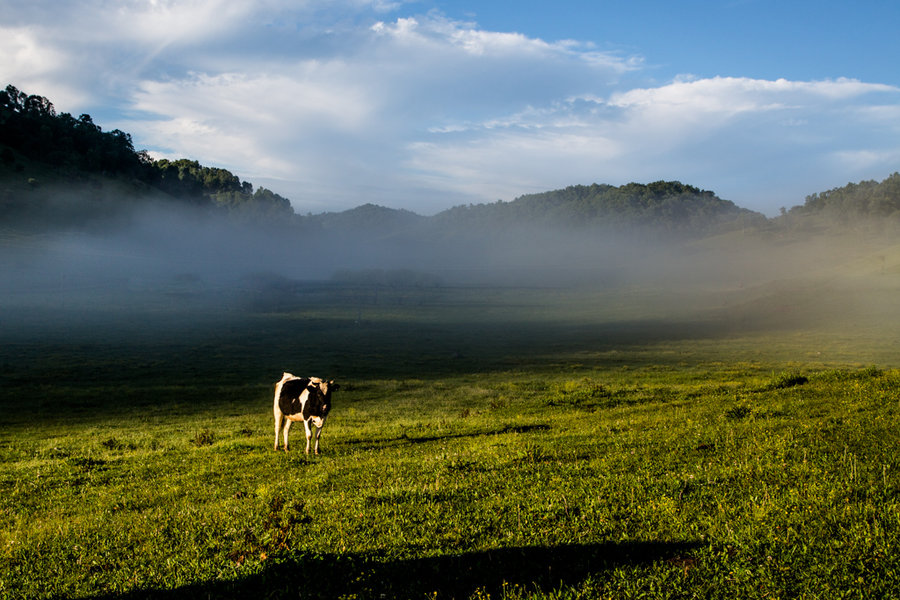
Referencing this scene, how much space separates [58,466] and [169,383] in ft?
92.9

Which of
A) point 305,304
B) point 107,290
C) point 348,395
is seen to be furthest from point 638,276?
point 348,395

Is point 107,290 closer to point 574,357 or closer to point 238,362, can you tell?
point 238,362

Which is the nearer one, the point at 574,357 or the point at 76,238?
the point at 574,357

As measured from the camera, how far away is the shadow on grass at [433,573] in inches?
248

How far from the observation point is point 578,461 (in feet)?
40.3

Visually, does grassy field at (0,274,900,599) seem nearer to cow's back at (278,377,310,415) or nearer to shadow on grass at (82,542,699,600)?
shadow on grass at (82,542,699,600)

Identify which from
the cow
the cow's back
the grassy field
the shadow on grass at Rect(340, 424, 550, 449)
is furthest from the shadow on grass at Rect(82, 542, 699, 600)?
the shadow on grass at Rect(340, 424, 550, 449)

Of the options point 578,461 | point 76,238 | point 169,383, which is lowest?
point 169,383

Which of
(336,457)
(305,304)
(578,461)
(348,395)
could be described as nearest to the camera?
(578,461)

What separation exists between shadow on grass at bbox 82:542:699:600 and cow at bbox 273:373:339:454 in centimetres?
1053

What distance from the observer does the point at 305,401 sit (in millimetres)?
17609

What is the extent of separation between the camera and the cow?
1756 centimetres

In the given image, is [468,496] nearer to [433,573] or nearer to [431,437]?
[433,573]

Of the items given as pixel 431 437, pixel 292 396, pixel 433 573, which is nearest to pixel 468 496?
pixel 433 573
